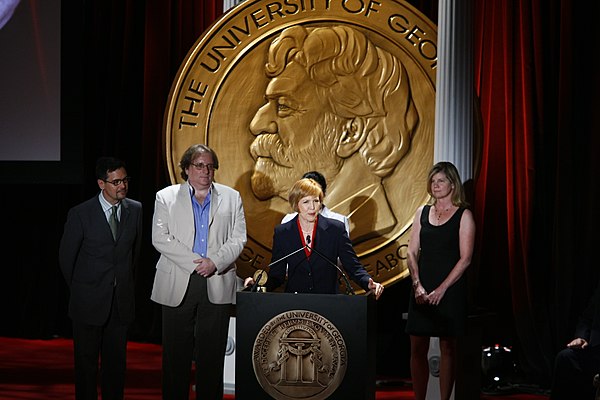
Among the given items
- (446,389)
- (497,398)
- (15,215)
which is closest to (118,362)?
(446,389)

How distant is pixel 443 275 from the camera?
4.75m

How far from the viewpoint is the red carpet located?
5633 mm

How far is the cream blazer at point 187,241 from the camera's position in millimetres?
4488

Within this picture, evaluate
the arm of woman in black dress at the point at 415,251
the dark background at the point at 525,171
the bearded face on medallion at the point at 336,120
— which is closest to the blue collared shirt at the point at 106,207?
the bearded face on medallion at the point at 336,120

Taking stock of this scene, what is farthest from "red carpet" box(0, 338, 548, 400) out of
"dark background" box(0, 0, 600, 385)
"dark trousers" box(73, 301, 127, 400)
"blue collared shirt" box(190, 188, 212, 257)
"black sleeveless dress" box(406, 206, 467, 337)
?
"blue collared shirt" box(190, 188, 212, 257)

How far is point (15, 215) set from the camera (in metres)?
8.20

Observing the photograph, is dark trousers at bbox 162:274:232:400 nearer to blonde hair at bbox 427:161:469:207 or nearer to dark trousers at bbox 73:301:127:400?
dark trousers at bbox 73:301:127:400

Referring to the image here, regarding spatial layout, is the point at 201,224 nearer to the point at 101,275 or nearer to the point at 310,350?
the point at 101,275

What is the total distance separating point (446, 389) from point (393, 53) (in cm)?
190

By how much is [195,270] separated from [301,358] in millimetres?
818

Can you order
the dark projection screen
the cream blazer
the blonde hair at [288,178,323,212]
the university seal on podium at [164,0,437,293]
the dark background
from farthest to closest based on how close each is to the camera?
the dark projection screen → the dark background → the university seal on podium at [164,0,437,293] → the cream blazer → the blonde hair at [288,178,323,212]

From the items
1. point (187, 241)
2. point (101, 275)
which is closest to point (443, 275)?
point (187, 241)

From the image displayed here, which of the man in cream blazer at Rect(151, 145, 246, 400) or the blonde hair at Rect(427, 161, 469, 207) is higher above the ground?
the blonde hair at Rect(427, 161, 469, 207)

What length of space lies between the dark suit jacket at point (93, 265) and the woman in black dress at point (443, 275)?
1.38 metres
